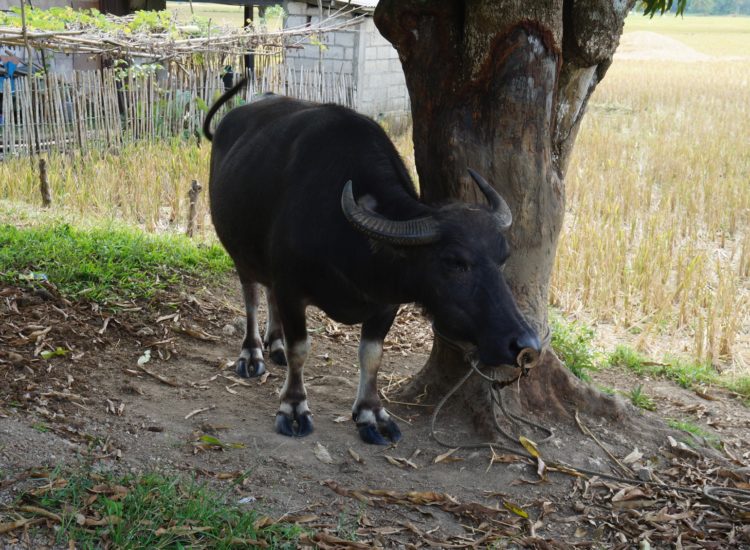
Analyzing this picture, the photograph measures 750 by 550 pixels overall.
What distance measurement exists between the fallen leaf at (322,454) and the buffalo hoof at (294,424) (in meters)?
0.14

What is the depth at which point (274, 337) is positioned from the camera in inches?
199

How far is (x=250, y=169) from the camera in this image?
14.6ft

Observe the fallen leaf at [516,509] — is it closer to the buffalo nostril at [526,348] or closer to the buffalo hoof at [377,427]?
the buffalo nostril at [526,348]

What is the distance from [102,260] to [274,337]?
1.38 meters

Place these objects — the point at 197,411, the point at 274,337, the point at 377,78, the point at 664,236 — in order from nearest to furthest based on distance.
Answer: the point at 197,411
the point at 274,337
the point at 664,236
the point at 377,78

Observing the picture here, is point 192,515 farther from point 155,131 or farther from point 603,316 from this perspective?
point 155,131

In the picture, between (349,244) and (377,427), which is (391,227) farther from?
(377,427)

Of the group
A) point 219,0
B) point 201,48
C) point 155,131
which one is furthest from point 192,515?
point 219,0

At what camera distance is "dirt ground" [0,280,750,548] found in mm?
3271

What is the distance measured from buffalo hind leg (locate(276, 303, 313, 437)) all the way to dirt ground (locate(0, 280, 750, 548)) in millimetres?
91

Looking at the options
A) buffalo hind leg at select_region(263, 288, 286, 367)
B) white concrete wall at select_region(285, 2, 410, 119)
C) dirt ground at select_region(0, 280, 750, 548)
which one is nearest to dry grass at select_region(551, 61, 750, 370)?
dirt ground at select_region(0, 280, 750, 548)

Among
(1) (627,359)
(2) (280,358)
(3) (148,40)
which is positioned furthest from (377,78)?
(2) (280,358)

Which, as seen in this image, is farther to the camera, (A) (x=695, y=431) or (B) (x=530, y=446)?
(A) (x=695, y=431)

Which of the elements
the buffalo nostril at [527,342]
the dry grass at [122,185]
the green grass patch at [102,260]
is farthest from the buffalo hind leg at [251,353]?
the dry grass at [122,185]
